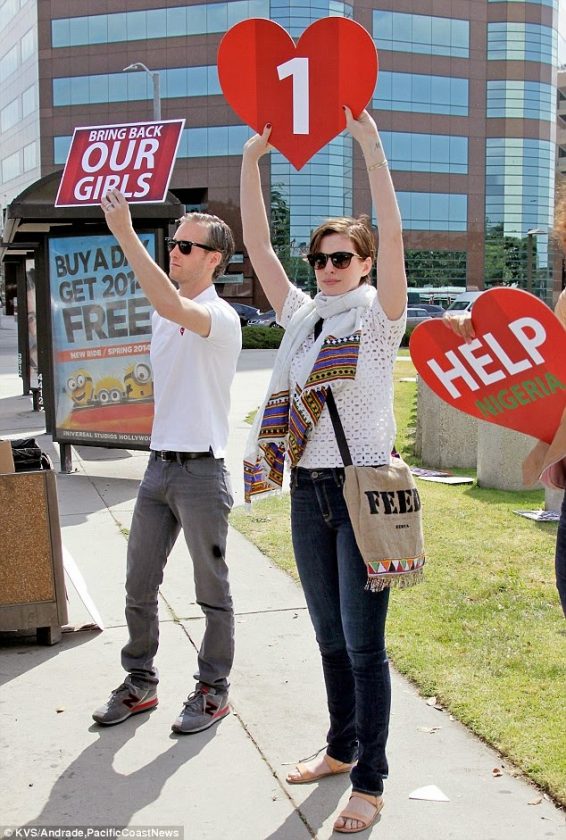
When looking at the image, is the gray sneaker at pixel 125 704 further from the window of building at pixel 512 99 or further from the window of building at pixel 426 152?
the window of building at pixel 512 99

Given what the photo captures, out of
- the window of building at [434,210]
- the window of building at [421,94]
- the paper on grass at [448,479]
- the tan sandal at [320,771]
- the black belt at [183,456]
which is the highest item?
the window of building at [421,94]

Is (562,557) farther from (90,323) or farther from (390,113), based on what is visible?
(390,113)

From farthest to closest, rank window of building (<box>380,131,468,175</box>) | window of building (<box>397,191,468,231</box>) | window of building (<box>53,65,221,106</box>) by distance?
window of building (<box>397,191,468,231</box>), window of building (<box>380,131,468,175</box>), window of building (<box>53,65,221,106</box>)

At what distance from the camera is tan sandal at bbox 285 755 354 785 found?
3.35 m

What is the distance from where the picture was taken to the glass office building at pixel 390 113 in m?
63.2

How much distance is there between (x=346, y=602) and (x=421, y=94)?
67904 mm

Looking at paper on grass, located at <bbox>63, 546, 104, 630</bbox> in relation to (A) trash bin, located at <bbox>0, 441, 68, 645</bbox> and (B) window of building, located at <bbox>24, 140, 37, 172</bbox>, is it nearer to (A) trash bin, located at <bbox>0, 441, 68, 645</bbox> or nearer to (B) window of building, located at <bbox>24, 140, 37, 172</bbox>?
(A) trash bin, located at <bbox>0, 441, 68, 645</bbox>

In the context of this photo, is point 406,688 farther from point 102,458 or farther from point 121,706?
point 102,458

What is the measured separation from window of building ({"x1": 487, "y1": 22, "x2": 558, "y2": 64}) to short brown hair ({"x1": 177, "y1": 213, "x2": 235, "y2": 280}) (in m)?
71.1

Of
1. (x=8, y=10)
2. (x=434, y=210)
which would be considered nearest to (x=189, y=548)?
(x=434, y=210)

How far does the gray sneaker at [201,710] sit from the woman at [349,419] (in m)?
0.79

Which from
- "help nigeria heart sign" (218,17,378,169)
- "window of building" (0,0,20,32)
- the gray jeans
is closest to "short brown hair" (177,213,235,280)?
"help nigeria heart sign" (218,17,378,169)

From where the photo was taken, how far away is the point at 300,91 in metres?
3.37

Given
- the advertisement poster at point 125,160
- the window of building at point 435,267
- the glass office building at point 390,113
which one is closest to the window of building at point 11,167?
the glass office building at point 390,113
